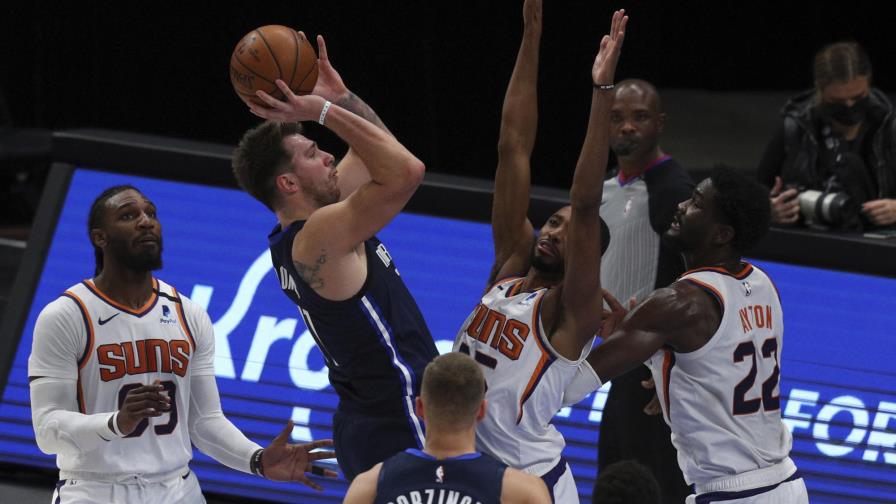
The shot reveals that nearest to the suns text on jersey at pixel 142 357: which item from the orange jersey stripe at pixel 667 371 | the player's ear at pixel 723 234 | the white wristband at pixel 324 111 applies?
the white wristband at pixel 324 111

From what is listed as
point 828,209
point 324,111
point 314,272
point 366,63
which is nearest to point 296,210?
point 314,272

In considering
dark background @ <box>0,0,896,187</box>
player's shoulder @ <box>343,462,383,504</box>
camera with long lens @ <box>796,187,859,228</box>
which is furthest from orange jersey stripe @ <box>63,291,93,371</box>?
dark background @ <box>0,0,896,187</box>

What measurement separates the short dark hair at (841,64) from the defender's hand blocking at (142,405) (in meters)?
3.65

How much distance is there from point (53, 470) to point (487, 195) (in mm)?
Result: 2590

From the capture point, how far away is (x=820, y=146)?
679cm

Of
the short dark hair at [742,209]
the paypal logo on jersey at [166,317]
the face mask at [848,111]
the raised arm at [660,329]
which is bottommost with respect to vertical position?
the paypal logo on jersey at [166,317]

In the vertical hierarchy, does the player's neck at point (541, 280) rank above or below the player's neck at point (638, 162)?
below

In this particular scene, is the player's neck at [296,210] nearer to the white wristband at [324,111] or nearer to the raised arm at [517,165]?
the white wristband at [324,111]

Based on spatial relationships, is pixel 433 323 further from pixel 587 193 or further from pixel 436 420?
pixel 436 420

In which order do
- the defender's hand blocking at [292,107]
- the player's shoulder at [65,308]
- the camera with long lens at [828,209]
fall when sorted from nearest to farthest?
1. the defender's hand blocking at [292,107]
2. the player's shoulder at [65,308]
3. the camera with long lens at [828,209]

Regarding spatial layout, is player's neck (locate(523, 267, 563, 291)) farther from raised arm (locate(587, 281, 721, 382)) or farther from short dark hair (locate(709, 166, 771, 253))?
short dark hair (locate(709, 166, 771, 253))

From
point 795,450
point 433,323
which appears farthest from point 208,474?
point 795,450

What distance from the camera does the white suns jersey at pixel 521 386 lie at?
488 cm

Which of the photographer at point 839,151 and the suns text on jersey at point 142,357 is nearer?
the suns text on jersey at point 142,357
